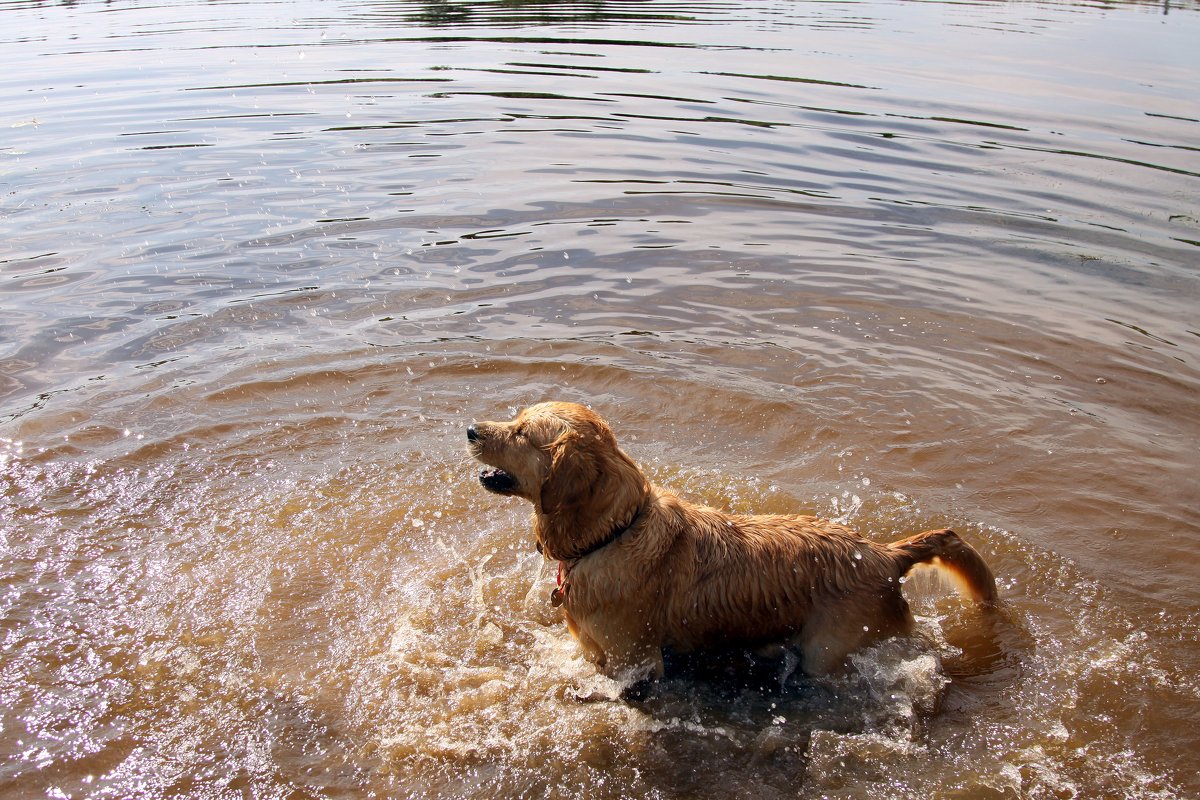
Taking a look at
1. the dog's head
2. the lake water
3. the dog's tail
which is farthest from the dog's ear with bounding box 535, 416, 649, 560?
the dog's tail

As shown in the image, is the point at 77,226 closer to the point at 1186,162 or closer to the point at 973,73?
the point at 1186,162

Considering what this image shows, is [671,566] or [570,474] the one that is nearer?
[570,474]

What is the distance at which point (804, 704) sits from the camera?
16.7 feet

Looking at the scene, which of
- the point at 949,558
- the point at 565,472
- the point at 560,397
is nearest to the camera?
the point at 565,472

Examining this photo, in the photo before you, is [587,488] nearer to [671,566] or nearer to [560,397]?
[671,566]

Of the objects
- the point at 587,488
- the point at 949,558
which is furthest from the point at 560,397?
the point at 949,558

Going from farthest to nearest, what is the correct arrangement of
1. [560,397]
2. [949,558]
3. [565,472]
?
[560,397], [949,558], [565,472]

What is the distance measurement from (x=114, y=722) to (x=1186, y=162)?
16.5 metres

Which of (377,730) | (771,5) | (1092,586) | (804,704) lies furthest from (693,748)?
(771,5)

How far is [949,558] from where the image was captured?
16.8 ft

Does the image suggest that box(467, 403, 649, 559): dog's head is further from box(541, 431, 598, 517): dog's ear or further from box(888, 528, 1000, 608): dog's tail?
box(888, 528, 1000, 608): dog's tail

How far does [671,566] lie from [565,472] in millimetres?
831

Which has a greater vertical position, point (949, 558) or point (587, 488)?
point (587, 488)

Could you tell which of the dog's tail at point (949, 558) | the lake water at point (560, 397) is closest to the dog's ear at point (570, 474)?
the lake water at point (560, 397)
